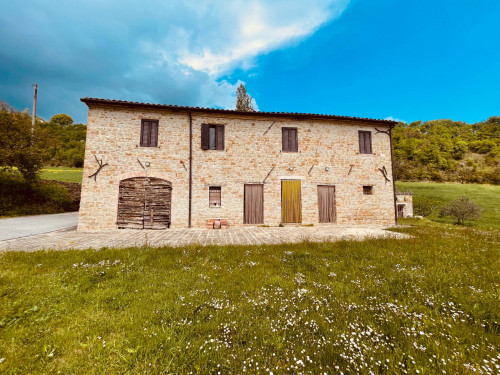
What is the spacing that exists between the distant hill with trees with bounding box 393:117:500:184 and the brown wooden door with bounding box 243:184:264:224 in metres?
31.9

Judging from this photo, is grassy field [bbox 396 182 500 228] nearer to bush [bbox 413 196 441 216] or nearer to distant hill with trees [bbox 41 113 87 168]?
bush [bbox 413 196 441 216]

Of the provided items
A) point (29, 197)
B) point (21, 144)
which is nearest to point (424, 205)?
point (29, 197)

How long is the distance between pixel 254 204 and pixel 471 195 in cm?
2906

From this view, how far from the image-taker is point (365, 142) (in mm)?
12477

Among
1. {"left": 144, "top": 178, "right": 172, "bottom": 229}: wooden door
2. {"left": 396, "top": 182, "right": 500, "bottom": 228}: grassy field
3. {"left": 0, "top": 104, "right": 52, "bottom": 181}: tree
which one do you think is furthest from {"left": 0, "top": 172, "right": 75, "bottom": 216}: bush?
{"left": 396, "top": 182, "right": 500, "bottom": 228}: grassy field

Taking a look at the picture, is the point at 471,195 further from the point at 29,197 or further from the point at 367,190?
the point at 29,197

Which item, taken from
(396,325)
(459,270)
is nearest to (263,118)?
(459,270)

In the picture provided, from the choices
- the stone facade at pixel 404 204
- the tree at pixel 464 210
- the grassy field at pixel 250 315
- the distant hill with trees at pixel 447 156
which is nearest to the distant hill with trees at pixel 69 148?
the grassy field at pixel 250 315

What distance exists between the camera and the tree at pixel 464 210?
16016mm

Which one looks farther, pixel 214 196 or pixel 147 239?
pixel 214 196

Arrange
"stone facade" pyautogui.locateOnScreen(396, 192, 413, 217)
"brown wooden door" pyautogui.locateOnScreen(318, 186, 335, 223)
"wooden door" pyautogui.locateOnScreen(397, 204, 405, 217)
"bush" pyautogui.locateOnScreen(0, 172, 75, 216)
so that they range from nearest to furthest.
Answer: "brown wooden door" pyautogui.locateOnScreen(318, 186, 335, 223)
"bush" pyautogui.locateOnScreen(0, 172, 75, 216)
"stone facade" pyautogui.locateOnScreen(396, 192, 413, 217)
"wooden door" pyautogui.locateOnScreen(397, 204, 405, 217)

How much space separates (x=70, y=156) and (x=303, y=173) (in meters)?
41.2

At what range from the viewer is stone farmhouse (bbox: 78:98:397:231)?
392 inches

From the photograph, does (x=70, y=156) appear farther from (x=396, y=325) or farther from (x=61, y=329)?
(x=396, y=325)
